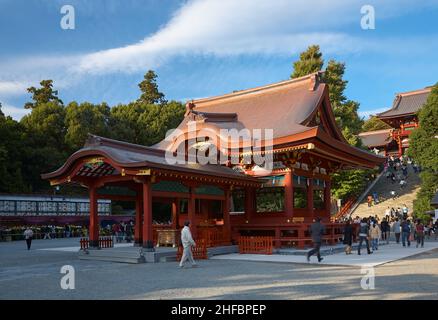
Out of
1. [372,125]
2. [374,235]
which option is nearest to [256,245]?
Result: [374,235]

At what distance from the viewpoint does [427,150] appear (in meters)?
32.3

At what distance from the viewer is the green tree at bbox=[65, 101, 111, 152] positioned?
1763 inches

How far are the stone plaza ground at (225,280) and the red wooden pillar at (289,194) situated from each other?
13.9 ft

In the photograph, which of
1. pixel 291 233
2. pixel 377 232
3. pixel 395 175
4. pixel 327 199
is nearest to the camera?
pixel 291 233

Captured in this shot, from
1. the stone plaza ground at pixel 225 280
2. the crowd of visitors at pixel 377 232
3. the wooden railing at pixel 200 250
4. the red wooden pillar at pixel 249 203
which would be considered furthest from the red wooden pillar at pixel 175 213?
the crowd of visitors at pixel 377 232

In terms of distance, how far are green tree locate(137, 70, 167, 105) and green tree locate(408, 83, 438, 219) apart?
4235 cm

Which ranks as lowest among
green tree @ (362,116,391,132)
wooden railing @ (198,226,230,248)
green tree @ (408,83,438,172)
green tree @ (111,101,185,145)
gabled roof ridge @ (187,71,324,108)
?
wooden railing @ (198,226,230,248)

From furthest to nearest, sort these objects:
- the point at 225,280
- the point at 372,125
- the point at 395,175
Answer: the point at 372,125
the point at 395,175
the point at 225,280

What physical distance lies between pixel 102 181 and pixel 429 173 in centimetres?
2445

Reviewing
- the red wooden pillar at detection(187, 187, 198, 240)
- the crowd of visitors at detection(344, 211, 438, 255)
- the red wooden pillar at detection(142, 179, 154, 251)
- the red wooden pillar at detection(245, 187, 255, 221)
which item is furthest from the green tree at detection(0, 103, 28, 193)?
the crowd of visitors at detection(344, 211, 438, 255)

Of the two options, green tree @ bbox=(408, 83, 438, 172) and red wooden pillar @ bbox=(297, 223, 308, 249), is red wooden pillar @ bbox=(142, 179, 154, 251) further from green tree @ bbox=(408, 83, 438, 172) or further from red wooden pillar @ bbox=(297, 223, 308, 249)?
green tree @ bbox=(408, 83, 438, 172)

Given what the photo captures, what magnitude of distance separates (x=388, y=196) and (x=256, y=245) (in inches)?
994

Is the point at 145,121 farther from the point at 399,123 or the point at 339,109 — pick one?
the point at 399,123
